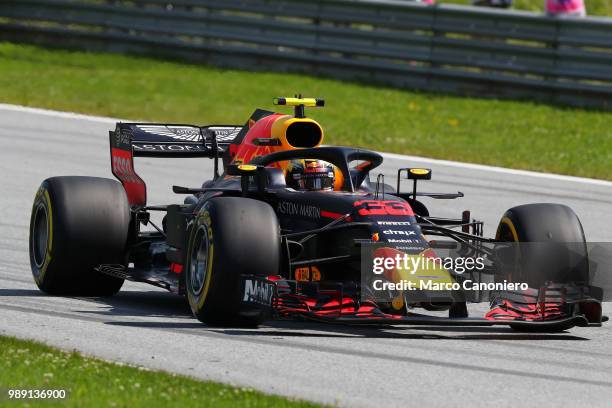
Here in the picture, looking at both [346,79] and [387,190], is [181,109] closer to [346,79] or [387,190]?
[346,79]

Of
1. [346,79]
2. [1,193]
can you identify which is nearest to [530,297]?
[1,193]

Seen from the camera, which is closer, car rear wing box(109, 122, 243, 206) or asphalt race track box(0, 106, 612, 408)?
asphalt race track box(0, 106, 612, 408)

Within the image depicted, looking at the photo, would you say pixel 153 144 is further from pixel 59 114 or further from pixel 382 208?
pixel 59 114

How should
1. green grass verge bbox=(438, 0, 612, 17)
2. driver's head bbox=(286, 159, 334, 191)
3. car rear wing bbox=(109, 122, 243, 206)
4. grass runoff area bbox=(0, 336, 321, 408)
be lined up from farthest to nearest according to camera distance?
green grass verge bbox=(438, 0, 612, 17) < car rear wing bbox=(109, 122, 243, 206) < driver's head bbox=(286, 159, 334, 191) < grass runoff area bbox=(0, 336, 321, 408)

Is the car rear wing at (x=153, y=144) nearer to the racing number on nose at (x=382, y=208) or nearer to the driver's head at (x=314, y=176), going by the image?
the driver's head at (x=314, y=176)

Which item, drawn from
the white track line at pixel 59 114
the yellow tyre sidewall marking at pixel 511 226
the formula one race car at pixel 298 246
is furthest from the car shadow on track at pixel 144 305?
the white track line at pixel 59 114

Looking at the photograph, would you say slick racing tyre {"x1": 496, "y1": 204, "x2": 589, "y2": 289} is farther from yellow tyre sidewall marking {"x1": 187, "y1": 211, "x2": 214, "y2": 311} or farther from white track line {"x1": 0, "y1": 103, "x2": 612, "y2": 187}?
white track line {"x1": 0, "y1": 103, "x2": 612, "y2": 187}

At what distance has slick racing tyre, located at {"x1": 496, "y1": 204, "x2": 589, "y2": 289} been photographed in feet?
29.6

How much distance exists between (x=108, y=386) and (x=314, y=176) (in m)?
3.42

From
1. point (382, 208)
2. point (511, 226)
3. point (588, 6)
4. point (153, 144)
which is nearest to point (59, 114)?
point (153, 144)

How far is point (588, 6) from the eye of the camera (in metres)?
34.7

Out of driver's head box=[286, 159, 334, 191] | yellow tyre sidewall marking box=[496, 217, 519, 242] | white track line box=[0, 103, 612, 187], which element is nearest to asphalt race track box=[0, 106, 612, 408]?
yellow tyre sidewall marking box=[496, 217, 519, 242]

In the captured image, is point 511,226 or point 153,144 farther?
point 153,144

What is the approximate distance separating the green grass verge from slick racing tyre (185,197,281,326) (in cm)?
2586
